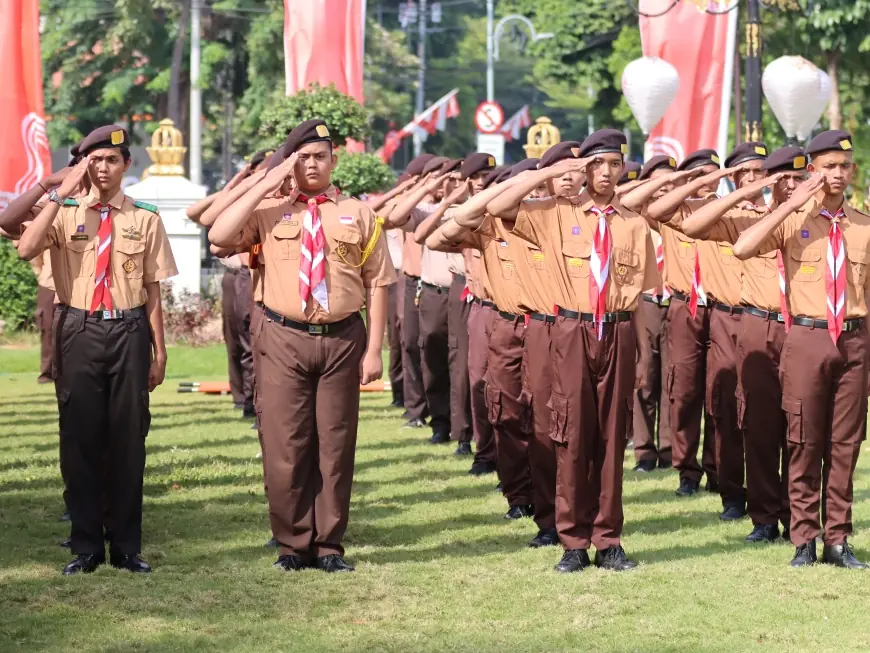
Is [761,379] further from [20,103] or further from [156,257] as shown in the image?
[20,103]

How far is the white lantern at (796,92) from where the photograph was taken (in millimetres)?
16406

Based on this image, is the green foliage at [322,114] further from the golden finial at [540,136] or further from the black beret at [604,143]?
the black beret at [604,143]

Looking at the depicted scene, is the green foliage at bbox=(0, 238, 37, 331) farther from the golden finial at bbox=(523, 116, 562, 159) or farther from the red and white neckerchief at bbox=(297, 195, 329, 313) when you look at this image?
the red and white neckerchief at bbox=(297, 195, 329, 313)

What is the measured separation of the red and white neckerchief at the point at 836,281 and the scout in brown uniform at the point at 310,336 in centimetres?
233

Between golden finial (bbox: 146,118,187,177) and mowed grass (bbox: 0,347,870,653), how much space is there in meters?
11.9

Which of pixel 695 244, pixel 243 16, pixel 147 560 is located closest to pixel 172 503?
pixel 147 560

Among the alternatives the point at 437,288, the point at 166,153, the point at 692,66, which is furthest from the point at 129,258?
the point at 166,153

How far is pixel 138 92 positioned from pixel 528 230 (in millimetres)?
37029

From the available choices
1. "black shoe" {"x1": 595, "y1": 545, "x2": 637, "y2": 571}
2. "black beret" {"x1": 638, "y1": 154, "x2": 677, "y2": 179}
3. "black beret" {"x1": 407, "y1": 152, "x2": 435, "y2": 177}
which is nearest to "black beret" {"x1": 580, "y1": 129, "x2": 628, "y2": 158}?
"black shoe" {"x1": 595, "y1": 545, "x2": 637, "y2": 571}

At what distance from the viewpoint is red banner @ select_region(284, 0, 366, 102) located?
24125 mm

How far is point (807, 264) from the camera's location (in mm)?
9031

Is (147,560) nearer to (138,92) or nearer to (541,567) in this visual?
(541,567)

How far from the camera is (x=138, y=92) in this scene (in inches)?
1756

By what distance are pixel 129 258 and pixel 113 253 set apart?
0.09 metres
